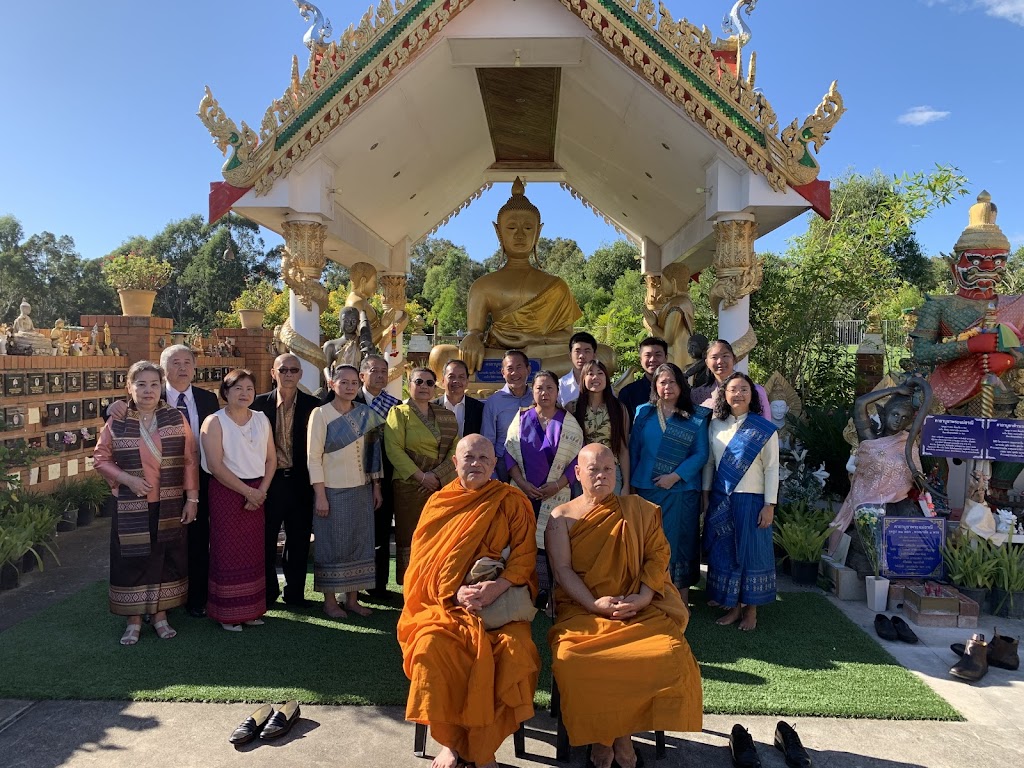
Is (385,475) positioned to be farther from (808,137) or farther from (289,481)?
(808,137)

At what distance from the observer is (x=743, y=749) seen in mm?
2801

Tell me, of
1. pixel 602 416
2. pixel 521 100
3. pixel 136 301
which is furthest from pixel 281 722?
pixel 136 301

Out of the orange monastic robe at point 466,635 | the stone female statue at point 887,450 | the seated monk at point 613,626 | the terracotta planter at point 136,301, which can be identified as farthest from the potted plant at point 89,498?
the stone female statue at point 887,450

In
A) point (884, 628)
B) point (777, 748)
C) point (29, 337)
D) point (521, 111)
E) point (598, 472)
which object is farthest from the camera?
point (521, 111)

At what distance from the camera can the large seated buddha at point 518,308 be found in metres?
7.05

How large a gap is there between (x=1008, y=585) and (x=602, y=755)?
3.38 m

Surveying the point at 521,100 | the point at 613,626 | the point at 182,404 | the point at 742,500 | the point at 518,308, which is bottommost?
the point at 613,626

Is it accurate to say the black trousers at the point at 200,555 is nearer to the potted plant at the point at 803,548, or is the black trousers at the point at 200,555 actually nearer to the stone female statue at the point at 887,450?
the potted plant at the point at 803,548

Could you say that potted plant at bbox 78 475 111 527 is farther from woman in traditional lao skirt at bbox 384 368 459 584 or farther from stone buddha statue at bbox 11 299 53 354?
woman in traditional lao skirt at bbox 384 368 459 584

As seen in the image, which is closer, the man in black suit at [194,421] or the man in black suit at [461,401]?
the man in black suit at [194,421]

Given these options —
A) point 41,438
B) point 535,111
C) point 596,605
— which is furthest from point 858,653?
point 41,438

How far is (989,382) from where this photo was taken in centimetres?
545

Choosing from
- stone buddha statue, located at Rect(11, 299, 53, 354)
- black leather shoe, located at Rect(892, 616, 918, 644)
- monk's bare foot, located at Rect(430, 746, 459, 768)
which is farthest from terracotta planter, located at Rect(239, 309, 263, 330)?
black leather shoe, located at Rect(892, 616, 918, 644)

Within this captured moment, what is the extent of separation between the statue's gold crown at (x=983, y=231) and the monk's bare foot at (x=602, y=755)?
16.1 feet
